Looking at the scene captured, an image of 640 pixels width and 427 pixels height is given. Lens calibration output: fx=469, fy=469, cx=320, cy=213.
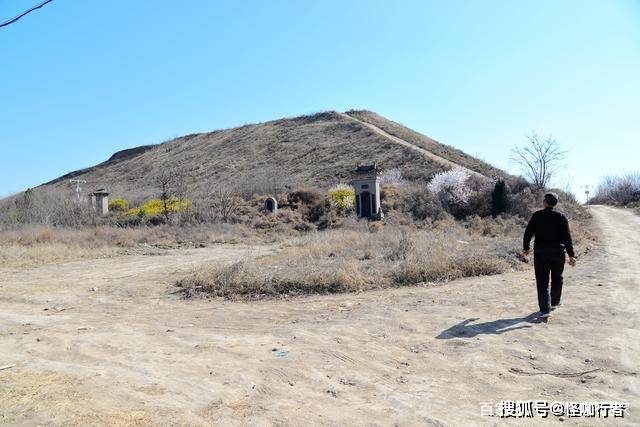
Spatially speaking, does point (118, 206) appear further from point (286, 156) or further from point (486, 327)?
point (486, 327)

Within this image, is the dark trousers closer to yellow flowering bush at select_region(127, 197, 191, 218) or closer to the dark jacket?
the dark jacket

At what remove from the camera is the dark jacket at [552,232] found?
626 cm

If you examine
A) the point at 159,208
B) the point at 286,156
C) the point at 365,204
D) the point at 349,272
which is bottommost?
the point at 349,272

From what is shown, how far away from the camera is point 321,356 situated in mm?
4969

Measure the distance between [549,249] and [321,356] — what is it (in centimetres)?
345

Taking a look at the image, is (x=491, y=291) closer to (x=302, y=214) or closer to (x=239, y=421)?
(x=239, y=421)

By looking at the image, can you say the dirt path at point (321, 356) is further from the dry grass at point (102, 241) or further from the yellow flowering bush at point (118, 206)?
the yellow flowering bush at point (118, 206)

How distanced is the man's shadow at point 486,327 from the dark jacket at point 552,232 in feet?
3.04

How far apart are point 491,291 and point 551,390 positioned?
4074 millimetres

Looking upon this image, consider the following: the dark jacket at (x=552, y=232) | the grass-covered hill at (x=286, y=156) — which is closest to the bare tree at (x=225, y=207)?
the grass-covered hill at (x=286, y=156)

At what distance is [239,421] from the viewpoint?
3521mm

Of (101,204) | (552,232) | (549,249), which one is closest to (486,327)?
(549,249)

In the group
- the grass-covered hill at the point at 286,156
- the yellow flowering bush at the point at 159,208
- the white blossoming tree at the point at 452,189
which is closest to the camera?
the white blossoming tree at the point at 452,189

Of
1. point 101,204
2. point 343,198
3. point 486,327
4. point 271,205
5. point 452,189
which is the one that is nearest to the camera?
point 486,327
